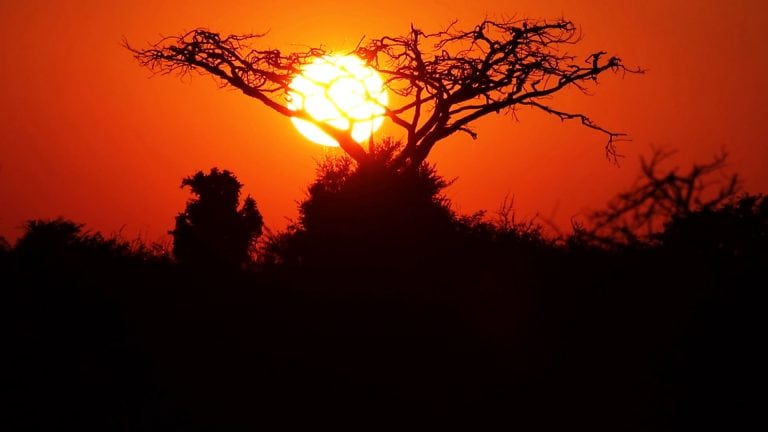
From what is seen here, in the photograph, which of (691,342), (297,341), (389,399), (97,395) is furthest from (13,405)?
(691,342)

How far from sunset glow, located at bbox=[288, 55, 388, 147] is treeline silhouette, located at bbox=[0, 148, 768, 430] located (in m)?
10.9

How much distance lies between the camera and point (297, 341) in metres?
9.48

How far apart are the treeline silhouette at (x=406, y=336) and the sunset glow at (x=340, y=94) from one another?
429 inches

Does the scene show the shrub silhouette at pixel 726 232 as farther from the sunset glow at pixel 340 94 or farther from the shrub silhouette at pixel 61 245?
the sunset glow at pixel 340 94

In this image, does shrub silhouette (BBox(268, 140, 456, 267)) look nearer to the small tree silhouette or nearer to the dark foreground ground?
the dark foreground ground

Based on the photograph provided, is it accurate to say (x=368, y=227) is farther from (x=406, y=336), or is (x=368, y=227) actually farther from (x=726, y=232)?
(x=726, y=232)

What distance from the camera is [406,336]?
949 centimetres

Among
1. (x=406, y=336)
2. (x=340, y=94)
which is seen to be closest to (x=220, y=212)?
(x=340, y=94)

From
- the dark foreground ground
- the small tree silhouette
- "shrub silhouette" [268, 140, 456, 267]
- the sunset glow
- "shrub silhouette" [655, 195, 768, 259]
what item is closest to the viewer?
A: "shrub silhouette" [655, 195, 768, 259]

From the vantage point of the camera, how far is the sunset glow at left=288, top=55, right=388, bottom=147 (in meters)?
21.6

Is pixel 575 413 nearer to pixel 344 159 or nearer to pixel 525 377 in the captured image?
pixel 525 377

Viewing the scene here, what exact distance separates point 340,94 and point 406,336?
13.2 meters

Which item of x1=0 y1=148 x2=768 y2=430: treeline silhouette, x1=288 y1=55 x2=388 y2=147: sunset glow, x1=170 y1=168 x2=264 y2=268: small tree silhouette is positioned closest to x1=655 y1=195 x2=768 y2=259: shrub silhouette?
x1=0 y1=148 x2=768 y2=430: treeline silhouette

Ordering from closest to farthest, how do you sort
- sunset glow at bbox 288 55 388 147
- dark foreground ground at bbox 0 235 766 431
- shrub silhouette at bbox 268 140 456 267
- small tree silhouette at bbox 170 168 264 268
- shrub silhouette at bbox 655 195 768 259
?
shrub silhouette at bbox 655 195 768 259
dark foreground ground at bbox 0 235 766 431
shrub silhouette at bbox 268 140 456 267
sunset glow at bbox 288 55 388 147
small tree silhouette at bbox 170 168 264 268
